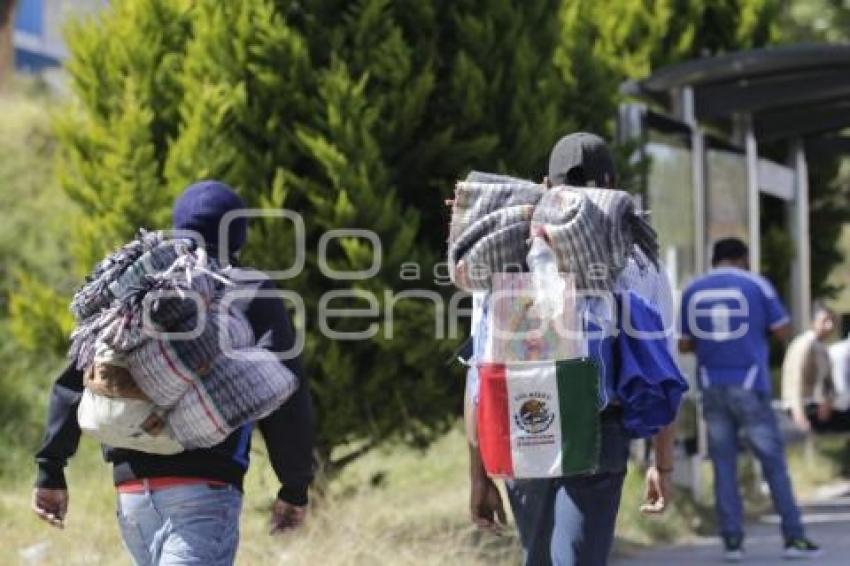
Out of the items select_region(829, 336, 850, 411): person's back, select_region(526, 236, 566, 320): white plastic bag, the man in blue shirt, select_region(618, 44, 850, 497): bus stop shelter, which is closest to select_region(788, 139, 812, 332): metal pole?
select_region(618, 44, 850, 497): bus stop shelter

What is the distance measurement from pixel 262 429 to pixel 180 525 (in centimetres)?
46

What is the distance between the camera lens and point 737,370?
32.5 ft

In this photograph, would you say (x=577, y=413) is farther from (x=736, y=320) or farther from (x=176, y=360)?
(x=736, y=320)

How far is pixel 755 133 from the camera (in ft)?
46.0

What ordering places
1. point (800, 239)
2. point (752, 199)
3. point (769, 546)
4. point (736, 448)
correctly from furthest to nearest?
1. point (800, 239)
2. point (752, 199)
3. point (769, 546)
4. point (736, 448)

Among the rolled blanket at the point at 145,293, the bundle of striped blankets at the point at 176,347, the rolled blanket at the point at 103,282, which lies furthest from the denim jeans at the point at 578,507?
the rolled blanket at the point at 103,282

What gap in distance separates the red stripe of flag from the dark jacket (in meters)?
0.54

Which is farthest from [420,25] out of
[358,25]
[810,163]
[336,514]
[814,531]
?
[810,163]

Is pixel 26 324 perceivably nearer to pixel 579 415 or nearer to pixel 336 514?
pixel 336 514

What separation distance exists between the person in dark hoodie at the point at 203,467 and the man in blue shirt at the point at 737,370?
16.3 feet

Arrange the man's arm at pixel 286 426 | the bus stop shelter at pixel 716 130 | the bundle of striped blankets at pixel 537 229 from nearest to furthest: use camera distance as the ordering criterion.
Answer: the bundle of striped blankets at pixel 537 229 → the man's arm at pixel 286 426 → the bus stop shelter at pixel 716 130

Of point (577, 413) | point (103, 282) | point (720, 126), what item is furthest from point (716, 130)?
point (103, 282)

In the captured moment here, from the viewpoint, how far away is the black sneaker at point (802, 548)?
9867 mm

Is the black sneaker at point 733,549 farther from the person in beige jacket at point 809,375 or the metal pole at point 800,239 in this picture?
the metal pole at point 800,239
